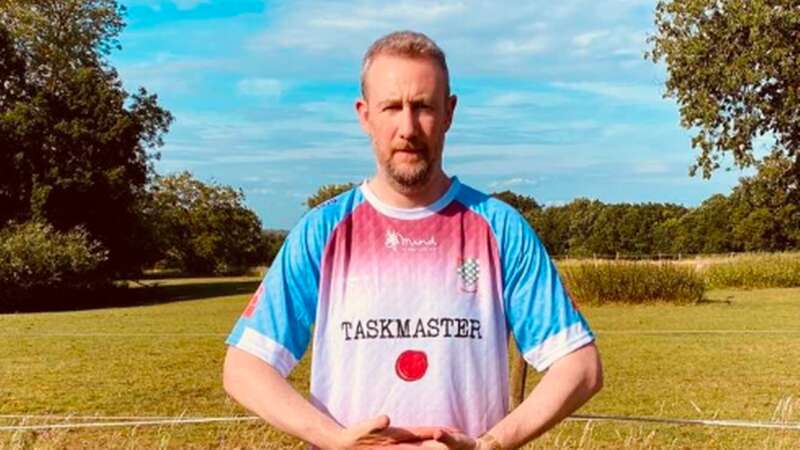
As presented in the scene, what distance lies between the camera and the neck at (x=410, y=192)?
204cm

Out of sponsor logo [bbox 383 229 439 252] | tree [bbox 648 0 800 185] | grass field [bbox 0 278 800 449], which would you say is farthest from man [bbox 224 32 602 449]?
tree [bbox 648 0 800 185]

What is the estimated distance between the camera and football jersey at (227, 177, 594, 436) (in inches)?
77.4

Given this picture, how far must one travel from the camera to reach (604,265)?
1008 inches

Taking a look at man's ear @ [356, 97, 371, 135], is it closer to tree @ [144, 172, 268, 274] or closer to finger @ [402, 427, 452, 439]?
finger @ [402, 427, 452, 439]

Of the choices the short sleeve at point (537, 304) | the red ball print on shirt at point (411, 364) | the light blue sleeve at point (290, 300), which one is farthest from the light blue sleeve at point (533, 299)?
the light blue sleeve at point (290, 300)

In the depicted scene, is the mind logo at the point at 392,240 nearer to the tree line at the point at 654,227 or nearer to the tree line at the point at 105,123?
the tree line at the point at 105,123


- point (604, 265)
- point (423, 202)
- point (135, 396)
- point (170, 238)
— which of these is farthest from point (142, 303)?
point (423, 202)

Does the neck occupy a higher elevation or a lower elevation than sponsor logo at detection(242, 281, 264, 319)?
higher

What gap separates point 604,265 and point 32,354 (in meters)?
15.1

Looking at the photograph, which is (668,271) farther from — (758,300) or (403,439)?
(403,439)

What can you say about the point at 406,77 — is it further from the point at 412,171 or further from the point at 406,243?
the point at 406,243

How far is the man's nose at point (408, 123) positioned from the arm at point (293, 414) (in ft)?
1.80

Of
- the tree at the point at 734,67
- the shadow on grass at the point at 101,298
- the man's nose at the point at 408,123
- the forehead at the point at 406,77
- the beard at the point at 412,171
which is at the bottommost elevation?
the shadow on grass at the point at 101,298

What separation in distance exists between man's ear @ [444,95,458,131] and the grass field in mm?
4109
